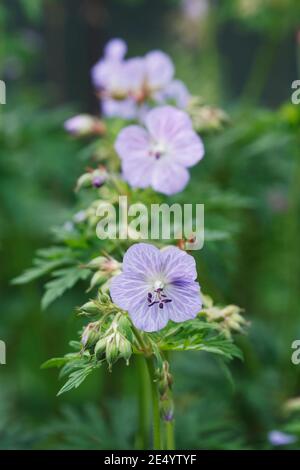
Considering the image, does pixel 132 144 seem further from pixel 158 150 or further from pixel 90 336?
pixel 90 336

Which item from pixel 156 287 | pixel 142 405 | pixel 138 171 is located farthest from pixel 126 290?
pixel 142 405

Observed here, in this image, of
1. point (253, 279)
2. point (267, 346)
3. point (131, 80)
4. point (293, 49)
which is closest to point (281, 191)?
point (253, 279)

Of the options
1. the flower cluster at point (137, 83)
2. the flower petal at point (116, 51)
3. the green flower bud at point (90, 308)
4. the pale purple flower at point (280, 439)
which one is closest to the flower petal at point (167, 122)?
the flower cluster at point (137, 83)

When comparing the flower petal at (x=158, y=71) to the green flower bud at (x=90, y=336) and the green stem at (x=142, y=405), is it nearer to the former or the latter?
the green stem at (x=142, y=405)

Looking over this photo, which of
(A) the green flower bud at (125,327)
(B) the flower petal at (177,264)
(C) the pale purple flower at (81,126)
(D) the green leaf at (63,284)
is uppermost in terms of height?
(C) the pale purple flower at (81,126)

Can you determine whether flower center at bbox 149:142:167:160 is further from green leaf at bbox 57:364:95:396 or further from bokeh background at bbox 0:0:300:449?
green leaf at bbox 57:364:95:396

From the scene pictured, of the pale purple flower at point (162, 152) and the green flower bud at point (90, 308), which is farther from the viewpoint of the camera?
the pale purple flower at point (162, 152)
